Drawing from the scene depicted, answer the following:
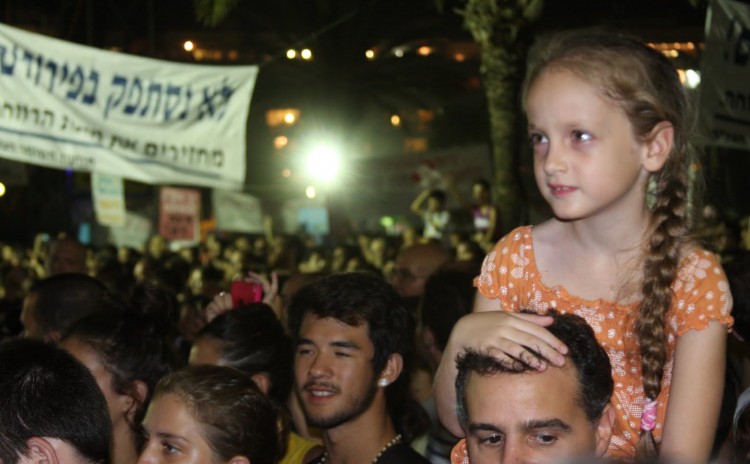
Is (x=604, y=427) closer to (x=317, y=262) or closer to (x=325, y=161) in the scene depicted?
(x=317, y=262)

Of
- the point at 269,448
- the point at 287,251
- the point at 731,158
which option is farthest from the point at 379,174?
the point at 731,158

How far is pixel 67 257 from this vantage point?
10406 millimetres

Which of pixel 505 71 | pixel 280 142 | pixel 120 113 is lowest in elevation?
pixel 120 113

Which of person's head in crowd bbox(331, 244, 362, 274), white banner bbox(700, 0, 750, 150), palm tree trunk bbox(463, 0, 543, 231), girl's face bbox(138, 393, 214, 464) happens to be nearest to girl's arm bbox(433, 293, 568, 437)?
girl's face bbox(138, 393, 214, 464)

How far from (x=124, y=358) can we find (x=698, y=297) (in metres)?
2.94

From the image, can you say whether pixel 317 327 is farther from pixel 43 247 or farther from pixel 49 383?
pixel 43 247

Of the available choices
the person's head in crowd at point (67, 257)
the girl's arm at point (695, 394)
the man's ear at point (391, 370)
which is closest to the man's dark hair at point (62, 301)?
the man's ear at point (391, 370)

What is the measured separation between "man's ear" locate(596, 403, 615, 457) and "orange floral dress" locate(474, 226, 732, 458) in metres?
0.03

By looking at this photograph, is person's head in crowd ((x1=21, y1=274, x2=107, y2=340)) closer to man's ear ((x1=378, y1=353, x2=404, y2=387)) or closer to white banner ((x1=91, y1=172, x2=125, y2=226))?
man's ear ((x1=378, y1=353, x2=404, y2=387))

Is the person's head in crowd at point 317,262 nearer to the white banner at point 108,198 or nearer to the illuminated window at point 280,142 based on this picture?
the white banner at point 108,198

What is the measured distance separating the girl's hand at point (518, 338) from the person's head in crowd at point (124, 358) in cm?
237

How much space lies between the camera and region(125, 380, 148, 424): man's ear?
4.95m

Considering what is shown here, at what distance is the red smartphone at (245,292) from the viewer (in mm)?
5867

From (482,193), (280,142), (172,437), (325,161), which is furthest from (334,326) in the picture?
(280,142)
